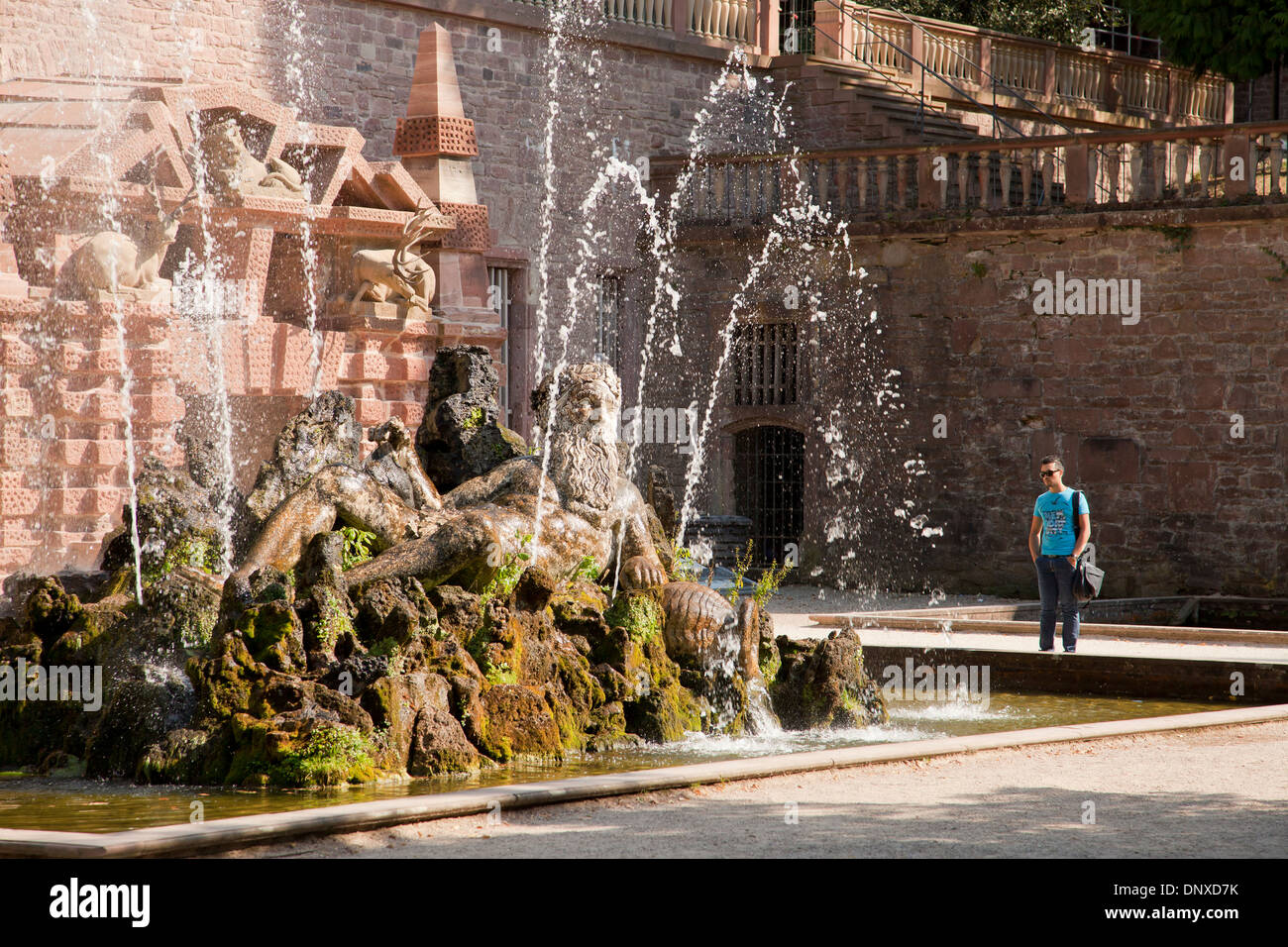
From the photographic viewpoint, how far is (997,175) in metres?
20.6

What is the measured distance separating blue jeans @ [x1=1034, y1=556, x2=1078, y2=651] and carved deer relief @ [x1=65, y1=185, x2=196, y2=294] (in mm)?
7565

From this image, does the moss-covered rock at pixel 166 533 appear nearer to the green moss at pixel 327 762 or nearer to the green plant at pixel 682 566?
the green moss at pixel 327 762

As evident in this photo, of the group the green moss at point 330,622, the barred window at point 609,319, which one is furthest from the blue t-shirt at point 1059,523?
the barred window at point 609,319

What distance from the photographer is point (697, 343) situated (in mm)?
21797

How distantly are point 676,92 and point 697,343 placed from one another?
3681mm

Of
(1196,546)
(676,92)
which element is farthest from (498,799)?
(676,92)

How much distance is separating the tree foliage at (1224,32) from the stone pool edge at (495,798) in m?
18.7

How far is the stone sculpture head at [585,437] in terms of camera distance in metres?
9.49

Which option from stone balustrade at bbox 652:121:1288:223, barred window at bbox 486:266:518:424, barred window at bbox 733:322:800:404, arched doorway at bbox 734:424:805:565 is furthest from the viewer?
arched doorway at bbox 734:424:805:565

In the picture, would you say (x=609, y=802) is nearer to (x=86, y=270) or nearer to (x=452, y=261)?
(x=86, y=270)

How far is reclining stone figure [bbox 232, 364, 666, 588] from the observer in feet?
28.9

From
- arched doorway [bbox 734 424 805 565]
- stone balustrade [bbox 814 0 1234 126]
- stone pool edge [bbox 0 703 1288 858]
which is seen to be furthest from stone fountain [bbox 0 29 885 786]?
stone balustrade [bbox 814 0 1234 126]

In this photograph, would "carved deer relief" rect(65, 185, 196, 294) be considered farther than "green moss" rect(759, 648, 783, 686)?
Yes

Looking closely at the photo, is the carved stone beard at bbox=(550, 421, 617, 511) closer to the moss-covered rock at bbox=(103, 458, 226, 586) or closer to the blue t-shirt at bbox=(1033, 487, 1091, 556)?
the moss-covered rock at bbox=(103, 458, 226, 586)
